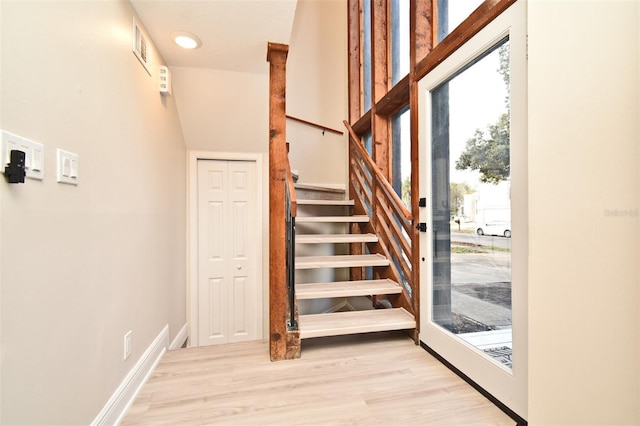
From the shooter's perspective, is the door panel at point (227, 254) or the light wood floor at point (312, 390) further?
the door panel at point (227, 254)

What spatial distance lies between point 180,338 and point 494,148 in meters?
2.95

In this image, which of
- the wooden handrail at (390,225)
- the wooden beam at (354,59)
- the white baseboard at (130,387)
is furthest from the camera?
the wooden beam at (354,59)

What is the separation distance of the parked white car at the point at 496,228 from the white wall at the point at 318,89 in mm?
2537

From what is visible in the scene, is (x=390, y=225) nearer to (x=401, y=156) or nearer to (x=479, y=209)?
(x=401, y=156)

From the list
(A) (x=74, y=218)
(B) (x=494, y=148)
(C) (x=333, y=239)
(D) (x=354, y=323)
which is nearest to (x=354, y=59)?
(C) (x=333, y=239)

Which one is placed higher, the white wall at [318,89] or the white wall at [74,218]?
the white wall at [318,89]

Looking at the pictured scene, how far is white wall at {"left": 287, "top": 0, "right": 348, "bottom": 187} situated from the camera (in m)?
4.12

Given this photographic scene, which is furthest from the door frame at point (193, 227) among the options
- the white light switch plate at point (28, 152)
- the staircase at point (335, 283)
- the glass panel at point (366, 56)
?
the white light switch plate at point (28, 152)

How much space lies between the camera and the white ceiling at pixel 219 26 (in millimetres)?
1762

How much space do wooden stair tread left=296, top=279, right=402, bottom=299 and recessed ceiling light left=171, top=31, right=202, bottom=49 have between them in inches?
76.8

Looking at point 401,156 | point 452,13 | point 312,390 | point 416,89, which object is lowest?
point 312,390

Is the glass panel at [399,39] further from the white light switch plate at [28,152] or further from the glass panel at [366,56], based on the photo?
the white light switch plate at [28,152]

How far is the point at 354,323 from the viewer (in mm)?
2150

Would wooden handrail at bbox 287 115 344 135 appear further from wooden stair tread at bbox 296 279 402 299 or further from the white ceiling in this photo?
wooden stair tread at bbox 296 279 402 299
